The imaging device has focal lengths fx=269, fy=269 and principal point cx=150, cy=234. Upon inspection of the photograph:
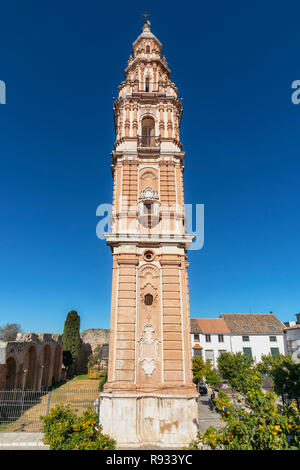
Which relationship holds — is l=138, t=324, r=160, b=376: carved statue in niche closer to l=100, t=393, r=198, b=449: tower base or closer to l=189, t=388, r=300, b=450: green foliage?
l=100, t=393, r=198, b=449: tower base

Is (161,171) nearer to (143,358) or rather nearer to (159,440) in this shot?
(143,358)

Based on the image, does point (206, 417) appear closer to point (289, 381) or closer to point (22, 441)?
point (289, 381)

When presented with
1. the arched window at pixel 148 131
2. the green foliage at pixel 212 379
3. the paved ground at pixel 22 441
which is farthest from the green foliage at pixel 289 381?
the arched window at pixel 148 131

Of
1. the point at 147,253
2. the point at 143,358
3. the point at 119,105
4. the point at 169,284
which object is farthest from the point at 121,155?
the point at 143,358

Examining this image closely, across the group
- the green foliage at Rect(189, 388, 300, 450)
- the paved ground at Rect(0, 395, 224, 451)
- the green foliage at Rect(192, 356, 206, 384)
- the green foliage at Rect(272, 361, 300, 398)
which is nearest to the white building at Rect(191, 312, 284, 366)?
the green foliage at Rect(192, 356, 206, 384)

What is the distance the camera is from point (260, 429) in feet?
19.3

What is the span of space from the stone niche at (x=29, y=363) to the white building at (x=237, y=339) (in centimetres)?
1788

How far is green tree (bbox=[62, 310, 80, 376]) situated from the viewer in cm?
3711

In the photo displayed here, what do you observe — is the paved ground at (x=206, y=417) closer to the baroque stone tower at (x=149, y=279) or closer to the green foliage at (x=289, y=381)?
the baroque stone tower at (x=149, y=279)

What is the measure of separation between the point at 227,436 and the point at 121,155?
15.4 m

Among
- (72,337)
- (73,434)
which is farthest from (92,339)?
(73,434)

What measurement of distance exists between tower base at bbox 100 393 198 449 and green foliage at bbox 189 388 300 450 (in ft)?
19.9

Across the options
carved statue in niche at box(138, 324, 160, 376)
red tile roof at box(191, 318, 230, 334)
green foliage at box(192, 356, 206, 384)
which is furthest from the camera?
red tile roof at box(191, 318, 230, 334)

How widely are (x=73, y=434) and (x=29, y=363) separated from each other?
61.9 feet
